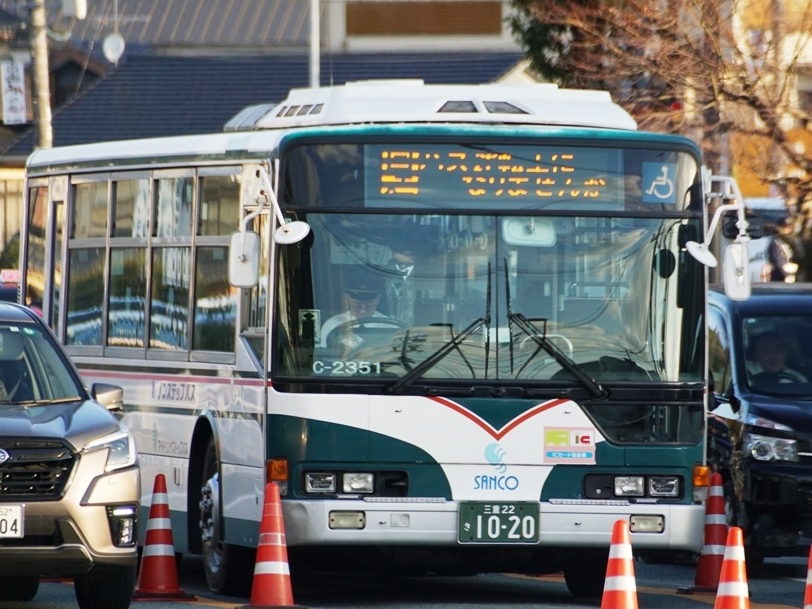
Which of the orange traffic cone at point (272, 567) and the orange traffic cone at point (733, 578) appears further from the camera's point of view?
the orange traffic cone at point (272, 567)

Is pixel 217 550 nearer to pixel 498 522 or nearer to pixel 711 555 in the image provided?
pixel 498 522

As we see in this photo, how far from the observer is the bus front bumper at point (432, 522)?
994 centimetres

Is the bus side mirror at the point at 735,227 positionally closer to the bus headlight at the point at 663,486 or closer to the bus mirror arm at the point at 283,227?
the bus headlight at the point at 663,486

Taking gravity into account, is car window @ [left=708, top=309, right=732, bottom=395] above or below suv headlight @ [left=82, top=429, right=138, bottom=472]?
above

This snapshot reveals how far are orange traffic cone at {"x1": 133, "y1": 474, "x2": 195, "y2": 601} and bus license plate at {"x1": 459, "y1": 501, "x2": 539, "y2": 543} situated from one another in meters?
1.77

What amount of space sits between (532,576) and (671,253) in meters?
3.35

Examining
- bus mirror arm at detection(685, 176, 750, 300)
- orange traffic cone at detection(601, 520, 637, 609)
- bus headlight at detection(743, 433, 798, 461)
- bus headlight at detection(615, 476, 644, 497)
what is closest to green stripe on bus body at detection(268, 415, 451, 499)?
bus headlight at detection(615, 476, 644, 497)

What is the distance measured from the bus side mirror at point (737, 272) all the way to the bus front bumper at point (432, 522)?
1.20 meters

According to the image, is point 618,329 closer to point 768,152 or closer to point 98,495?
point 98,495

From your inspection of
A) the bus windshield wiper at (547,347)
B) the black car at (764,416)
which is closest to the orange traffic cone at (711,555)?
the black car at (764,416)

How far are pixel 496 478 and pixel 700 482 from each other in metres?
1.15

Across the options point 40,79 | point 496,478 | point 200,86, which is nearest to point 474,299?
point 496,478

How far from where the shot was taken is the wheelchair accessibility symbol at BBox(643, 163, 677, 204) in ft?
34.2

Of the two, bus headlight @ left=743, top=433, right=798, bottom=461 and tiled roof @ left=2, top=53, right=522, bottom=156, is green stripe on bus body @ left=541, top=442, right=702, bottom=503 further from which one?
tiled roof @ left=2, top=53, right=522, bottom=156
